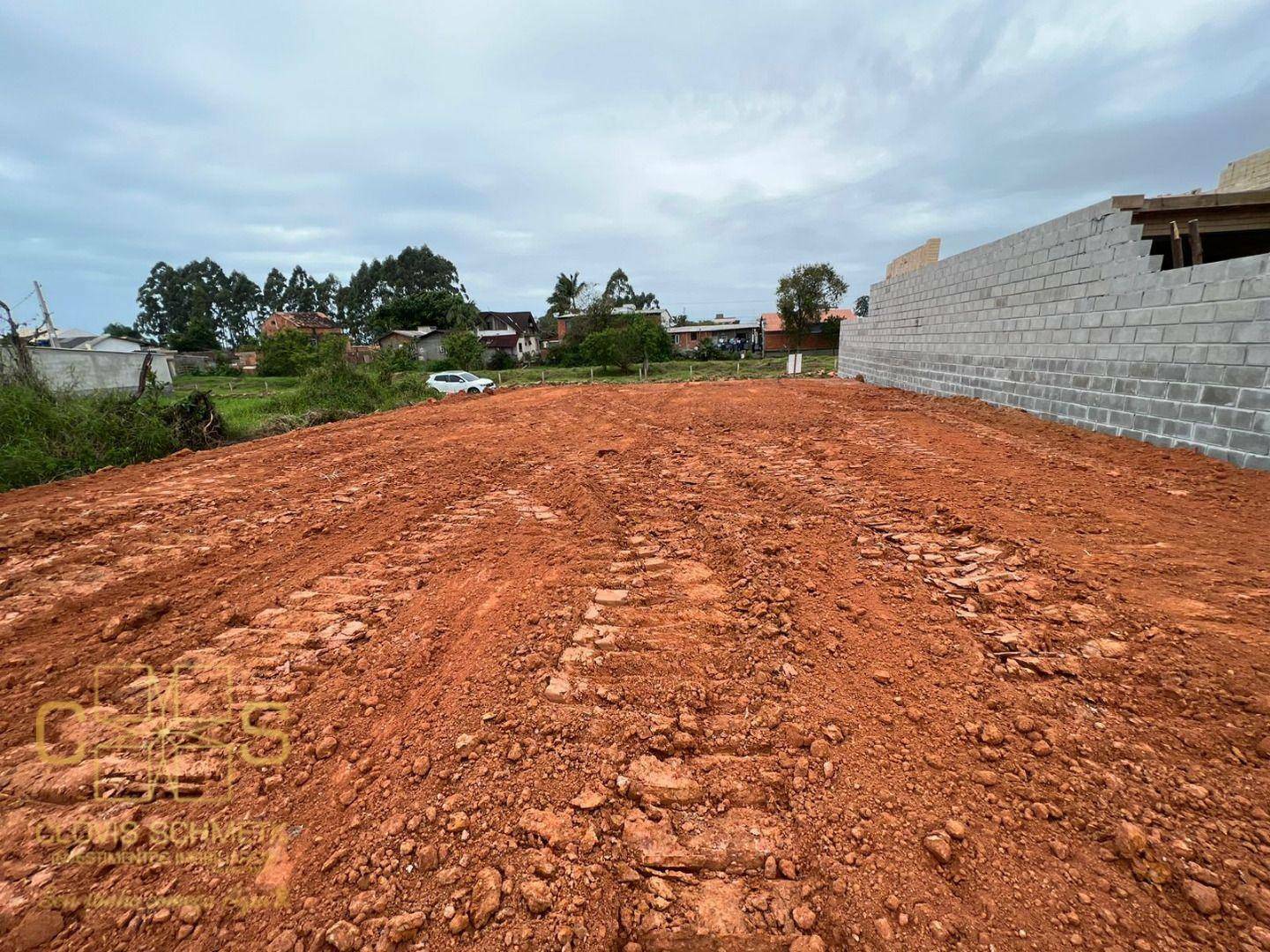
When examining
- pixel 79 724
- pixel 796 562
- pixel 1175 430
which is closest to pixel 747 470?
pixel 796 562

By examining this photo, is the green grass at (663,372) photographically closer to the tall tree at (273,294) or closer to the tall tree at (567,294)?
the tall tree at (567,294)

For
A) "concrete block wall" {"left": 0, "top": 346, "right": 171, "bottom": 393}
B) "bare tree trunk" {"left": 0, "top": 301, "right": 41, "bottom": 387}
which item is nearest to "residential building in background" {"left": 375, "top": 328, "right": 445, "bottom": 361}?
"concrete block wall" {"left": 0, "top": 346, "right": 171, "bottom": 393}

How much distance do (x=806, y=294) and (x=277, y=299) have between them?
63.6 metres

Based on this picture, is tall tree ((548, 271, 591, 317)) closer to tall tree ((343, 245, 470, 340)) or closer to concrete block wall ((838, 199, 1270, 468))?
tall tree ((343, 245, 470, 340))

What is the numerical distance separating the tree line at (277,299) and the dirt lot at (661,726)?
147 ft

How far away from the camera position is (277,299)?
196 ft

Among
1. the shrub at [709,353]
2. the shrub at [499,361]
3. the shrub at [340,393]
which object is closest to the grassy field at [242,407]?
the shrub at [340,393]

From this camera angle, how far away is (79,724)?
2.03m

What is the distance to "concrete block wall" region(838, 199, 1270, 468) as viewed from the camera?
12.6ft

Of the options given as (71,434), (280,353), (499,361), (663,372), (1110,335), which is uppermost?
(280,353)

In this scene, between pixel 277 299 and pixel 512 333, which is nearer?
pixel 512 333

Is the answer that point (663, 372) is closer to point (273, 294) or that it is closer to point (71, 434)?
point (71, 434)

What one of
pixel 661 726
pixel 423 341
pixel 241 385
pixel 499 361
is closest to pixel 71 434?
pixel 661 726

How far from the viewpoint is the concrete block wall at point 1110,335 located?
12.6 feet
